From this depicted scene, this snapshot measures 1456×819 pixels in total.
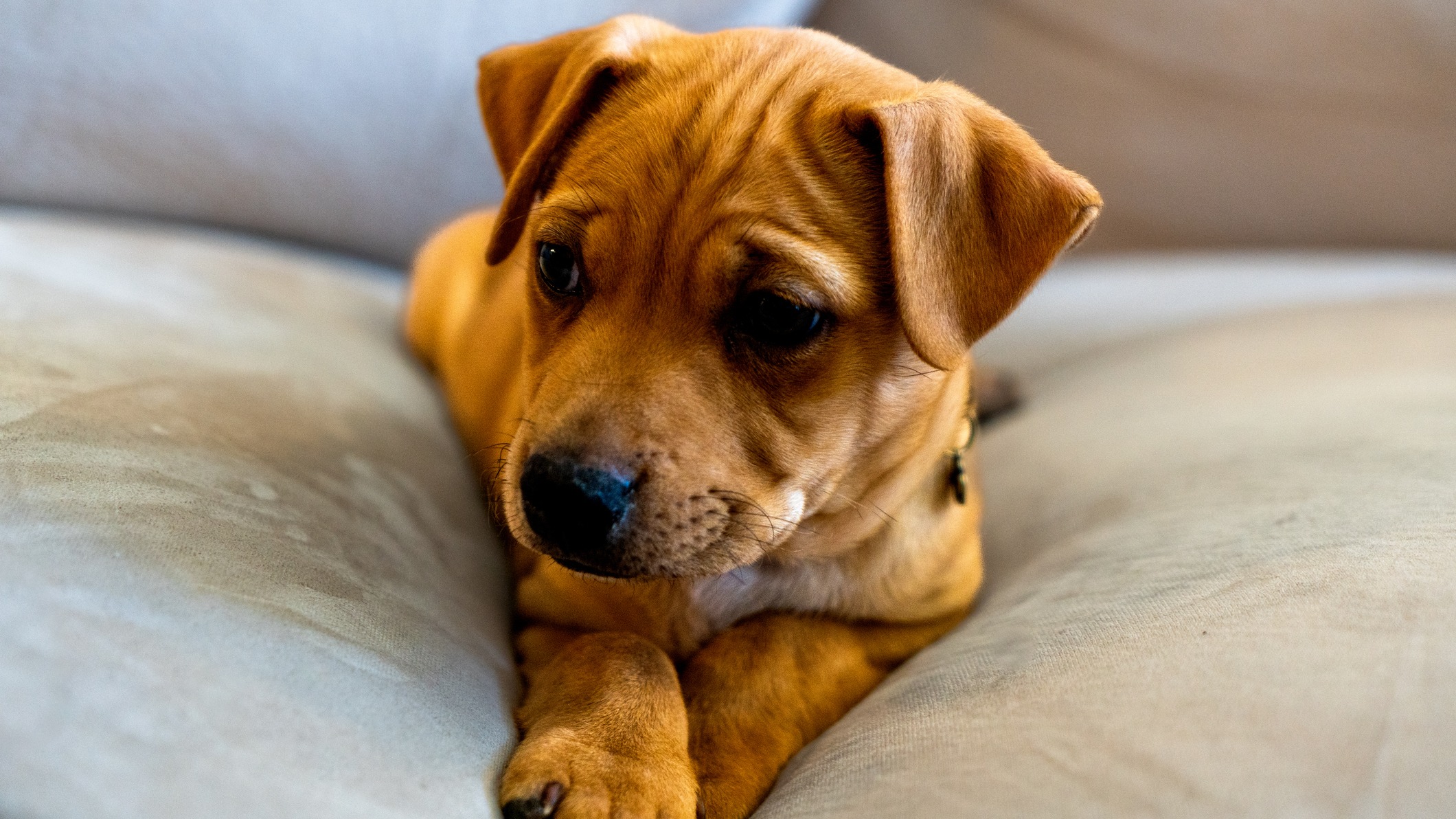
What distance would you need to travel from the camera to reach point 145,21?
2.89 meters

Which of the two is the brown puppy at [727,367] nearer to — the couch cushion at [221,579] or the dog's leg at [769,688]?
the dog's leg at [769,688]

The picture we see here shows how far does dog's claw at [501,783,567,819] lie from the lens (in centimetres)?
130

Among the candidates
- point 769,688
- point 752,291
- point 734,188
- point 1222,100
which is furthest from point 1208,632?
point 1222,100

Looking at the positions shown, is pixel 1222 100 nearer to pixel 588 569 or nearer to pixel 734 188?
pixel 734 188

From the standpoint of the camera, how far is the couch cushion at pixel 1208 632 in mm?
1127

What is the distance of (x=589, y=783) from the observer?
135 centimetres

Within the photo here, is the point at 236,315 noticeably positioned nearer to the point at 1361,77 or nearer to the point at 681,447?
the point at 681,447

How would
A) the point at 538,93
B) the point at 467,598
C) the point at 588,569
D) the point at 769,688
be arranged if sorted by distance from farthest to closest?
the point at 538,93
the point at 467,598
the point at 769,688
the point at 588,569

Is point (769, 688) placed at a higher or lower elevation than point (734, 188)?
lower

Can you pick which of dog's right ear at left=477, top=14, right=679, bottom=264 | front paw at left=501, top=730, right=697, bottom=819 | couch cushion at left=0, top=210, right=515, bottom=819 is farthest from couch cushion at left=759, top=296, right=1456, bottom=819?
dog's right ear at left=477, top=14, right=679, bottom=264

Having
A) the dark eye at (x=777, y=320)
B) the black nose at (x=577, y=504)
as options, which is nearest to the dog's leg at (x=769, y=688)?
the black nose at (x=577, y=504)

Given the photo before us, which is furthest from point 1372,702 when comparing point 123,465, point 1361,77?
point 1361,77

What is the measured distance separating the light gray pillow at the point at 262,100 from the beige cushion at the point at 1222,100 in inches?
28.3

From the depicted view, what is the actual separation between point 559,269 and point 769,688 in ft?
2.43
